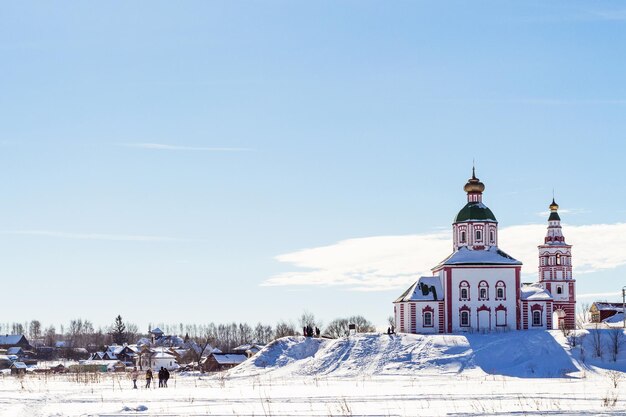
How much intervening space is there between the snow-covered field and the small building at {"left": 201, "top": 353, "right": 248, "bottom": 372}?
14973mm

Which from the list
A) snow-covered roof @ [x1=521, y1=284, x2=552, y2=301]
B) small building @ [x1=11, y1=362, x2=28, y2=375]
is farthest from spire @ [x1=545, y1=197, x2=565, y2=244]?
small building @ [x1=11, y1=362, x2=28, y2=375]

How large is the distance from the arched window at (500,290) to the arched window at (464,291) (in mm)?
2250

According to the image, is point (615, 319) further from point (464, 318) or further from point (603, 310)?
point (464, 318)

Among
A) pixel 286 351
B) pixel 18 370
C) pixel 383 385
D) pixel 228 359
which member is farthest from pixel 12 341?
pixel 383 385

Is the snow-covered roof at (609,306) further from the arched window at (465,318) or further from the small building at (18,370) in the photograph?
the small building at (18,370)

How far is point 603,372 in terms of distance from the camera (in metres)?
52.1

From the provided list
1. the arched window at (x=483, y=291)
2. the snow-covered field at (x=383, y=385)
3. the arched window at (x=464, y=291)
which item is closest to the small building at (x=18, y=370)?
the snow-covered field at (x=383, y=385)

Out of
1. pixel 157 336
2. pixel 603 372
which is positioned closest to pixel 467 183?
pixel 603 372

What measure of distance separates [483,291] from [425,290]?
4244 mm

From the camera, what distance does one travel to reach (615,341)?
57688 millimetres

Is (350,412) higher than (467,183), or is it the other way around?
(467,183)

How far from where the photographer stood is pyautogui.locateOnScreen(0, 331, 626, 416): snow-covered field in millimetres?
27656

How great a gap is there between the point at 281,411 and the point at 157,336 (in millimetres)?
148804

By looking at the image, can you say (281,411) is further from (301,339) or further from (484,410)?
(301,339)
